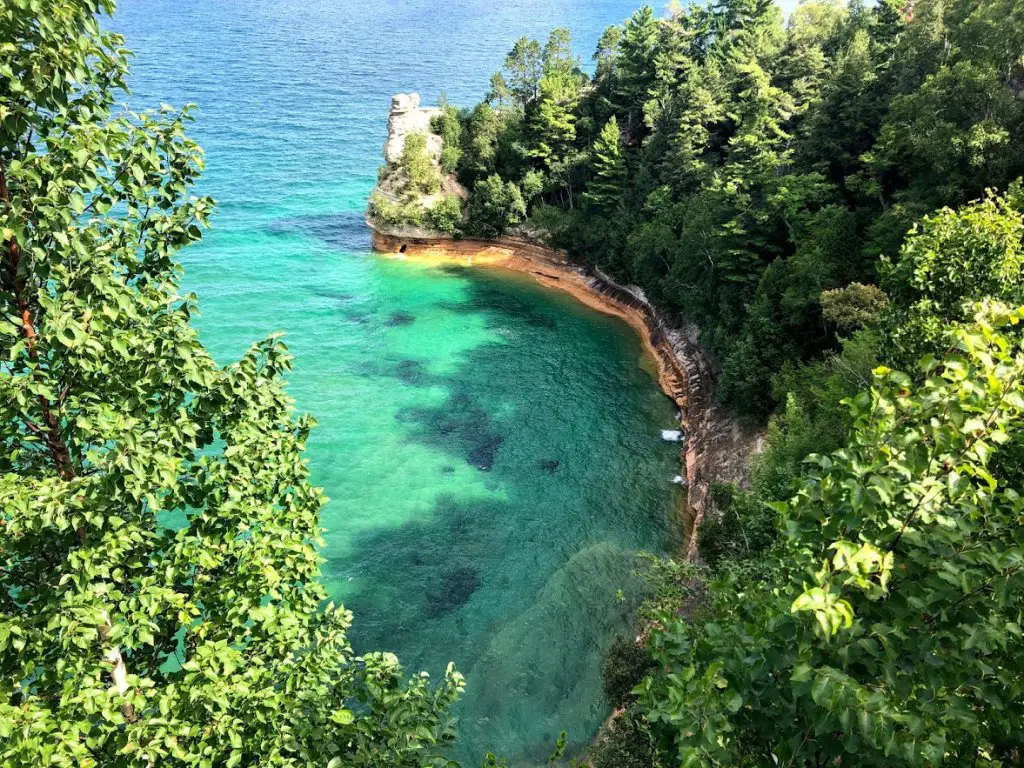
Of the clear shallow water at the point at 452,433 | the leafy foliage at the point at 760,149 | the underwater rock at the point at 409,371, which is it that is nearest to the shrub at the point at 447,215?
the clear shallow water at the point at 452,433

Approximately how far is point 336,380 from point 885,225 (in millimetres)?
37198

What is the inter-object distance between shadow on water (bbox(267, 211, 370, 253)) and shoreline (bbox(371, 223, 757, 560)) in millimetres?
2338

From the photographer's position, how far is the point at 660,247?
1999 inches

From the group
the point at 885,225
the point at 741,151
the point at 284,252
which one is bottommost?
the point at 284,252

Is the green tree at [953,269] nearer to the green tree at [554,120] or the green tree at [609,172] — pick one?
the green tree at [609,172]

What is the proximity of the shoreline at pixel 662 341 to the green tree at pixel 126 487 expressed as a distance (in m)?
25.1

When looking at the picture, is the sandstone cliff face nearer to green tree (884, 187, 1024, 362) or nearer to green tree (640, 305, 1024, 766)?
green tree (884, 187, 1024, 362)

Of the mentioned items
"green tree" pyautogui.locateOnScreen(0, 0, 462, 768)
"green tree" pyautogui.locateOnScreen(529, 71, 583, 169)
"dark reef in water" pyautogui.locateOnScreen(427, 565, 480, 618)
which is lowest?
"dark reef in water" pyautogui.locateOnScreen(427, 565, 480, 618)

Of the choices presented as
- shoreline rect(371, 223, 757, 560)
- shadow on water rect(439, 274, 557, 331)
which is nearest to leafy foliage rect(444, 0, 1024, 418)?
shoreline rect(371, 223, 757, 560)

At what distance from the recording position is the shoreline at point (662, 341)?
1422 inches

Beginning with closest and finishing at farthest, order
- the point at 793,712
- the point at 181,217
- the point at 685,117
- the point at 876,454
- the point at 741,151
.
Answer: the point at 876,454 < the point at 793,712 < the point at 181,217 < the point at 741,151 < the point at 685,117

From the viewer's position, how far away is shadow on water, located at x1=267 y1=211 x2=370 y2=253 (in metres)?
72.4

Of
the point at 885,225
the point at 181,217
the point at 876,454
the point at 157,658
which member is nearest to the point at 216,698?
the point at 157,658

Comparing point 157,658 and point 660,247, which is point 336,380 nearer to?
point 660,247
